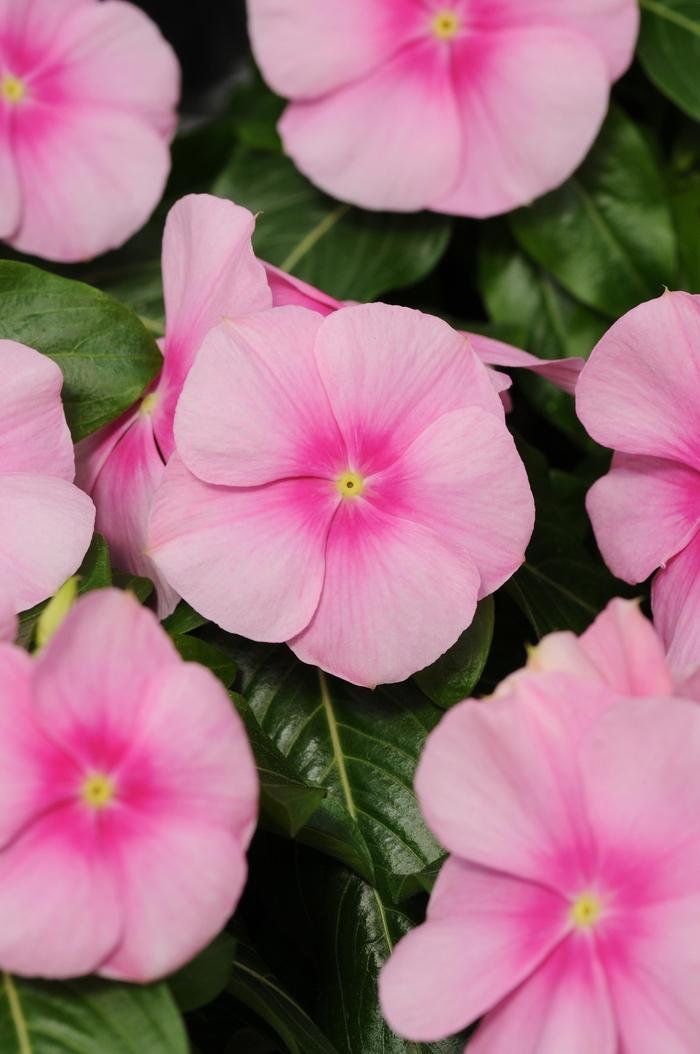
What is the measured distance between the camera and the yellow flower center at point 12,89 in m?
0.87

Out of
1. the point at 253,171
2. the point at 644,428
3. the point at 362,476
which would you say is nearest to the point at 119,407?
the point at 362,476

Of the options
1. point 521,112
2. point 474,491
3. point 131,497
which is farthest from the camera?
point 521,112

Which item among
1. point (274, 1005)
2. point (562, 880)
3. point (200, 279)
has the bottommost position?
point (274, 1005)

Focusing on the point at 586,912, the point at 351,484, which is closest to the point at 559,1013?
the point at 586,912

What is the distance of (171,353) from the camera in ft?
2.33

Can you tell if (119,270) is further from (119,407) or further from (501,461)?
(501,461)

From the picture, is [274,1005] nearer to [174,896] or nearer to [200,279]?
[174,896]

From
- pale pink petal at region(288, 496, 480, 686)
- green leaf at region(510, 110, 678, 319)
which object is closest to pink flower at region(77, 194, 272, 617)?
pale pink petal at region(288, 496, 480, 686)

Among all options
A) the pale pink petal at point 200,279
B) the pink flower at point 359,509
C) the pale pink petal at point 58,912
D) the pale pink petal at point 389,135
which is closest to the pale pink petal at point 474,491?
the pink flower at point 359,509

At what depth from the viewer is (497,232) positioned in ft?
3.37

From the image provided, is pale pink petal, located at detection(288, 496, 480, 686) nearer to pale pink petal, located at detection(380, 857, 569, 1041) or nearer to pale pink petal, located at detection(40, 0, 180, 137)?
pale pink petal, located at detection(380, 857, 569, 1041)

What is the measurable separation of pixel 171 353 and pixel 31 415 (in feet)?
0.34

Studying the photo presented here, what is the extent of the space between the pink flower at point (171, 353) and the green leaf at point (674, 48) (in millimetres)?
455

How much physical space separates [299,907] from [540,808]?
0.25 m
